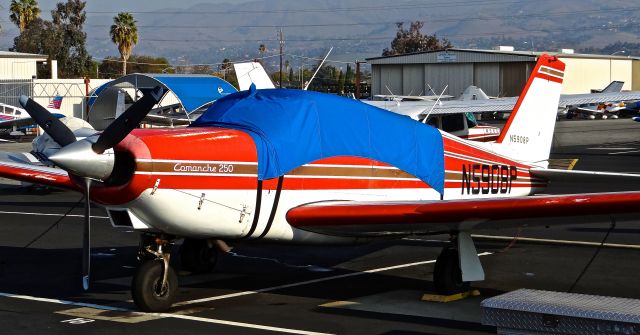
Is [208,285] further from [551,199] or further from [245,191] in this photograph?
[551,199]

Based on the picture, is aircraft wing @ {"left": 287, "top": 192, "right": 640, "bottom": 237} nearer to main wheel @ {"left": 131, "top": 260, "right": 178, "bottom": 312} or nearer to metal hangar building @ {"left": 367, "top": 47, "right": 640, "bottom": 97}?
main wheel @ {"left": 131, "top": 260, "right": 178, "bottom": 312}

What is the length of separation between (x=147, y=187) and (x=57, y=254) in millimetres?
5963

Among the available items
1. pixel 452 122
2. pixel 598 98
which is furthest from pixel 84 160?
pixel 598 98

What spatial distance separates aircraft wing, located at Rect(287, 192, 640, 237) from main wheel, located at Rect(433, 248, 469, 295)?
464 mm

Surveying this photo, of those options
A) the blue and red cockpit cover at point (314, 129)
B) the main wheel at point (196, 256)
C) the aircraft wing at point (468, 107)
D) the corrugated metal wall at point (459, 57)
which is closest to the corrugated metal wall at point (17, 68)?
the corrugated metal wall at point (459, 57)

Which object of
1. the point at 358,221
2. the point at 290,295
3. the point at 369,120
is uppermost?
the point at 369,120

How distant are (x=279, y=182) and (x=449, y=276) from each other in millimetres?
2407

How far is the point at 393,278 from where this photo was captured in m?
12.9

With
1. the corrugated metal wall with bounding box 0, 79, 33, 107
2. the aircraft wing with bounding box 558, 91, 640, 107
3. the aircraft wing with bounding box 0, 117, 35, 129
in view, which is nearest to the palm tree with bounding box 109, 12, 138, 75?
the corrugated metal wall with bounding box 0, 79, 33, 107

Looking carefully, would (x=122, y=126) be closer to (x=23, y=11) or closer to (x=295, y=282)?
(x=295, y=282)

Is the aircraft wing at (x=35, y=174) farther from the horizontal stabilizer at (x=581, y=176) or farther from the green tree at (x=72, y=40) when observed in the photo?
the green tree at (x=72, y=40)

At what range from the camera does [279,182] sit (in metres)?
10.8

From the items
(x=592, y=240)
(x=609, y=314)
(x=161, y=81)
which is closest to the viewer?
(x=609, y=314)

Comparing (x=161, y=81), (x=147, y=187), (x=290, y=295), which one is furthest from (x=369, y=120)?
(x=161, y=81)
